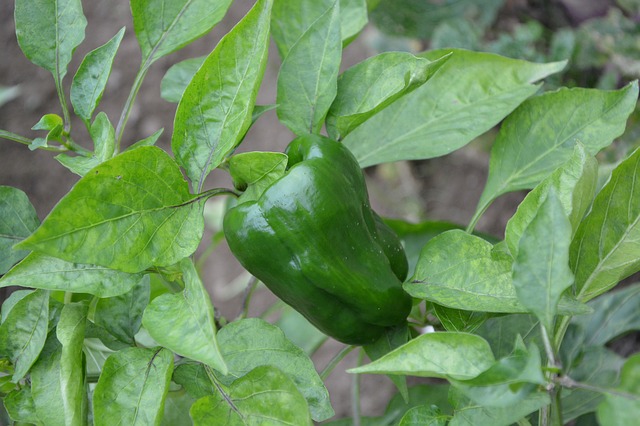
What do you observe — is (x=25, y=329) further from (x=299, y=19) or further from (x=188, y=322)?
(x=299, y=19)

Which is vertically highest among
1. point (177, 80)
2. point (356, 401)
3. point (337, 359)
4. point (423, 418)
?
point (177, 80)

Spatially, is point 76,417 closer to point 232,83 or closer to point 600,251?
point 232,83

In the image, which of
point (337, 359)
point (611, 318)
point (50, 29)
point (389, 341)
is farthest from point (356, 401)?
point (50, 29)

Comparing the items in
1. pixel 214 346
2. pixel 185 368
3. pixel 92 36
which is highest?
pixel 214 346

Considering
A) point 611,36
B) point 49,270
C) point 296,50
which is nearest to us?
point 49,270

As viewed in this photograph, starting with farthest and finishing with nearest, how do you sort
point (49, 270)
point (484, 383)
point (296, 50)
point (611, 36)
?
1. point (611, 36)
2. point (296, 50)
3. point (49, 270)
4. point (484, 383)

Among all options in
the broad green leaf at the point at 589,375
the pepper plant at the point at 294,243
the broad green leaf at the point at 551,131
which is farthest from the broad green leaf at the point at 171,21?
the broad green leaf at the point at 589,375

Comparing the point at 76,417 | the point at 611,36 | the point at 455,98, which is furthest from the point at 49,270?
the point at 611,36
